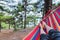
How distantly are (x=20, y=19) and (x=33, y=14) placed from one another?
485 millimetres

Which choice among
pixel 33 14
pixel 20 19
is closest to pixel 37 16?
pixel 33 14

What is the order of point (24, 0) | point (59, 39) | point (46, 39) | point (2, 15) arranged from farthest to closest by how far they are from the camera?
1. point (2, 15)
2. point (24, 0)
3. point (46, 39)
4. point (59, 39)

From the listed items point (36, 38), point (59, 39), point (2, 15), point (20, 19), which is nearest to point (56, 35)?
point (59, 39)

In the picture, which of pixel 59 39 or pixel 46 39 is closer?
pixel 59 39

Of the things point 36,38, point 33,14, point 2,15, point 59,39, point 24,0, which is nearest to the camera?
point 59,39

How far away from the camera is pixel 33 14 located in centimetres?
678

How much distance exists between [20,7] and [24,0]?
0.69 metres

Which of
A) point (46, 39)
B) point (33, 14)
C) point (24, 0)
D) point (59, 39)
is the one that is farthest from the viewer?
point (33, 14)

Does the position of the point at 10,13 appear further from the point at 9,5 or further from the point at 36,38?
the point at 36,38

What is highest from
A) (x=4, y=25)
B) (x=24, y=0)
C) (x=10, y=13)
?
(x=24, y=0)

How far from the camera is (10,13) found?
6.75 metres

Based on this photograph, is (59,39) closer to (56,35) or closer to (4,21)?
(56,35)

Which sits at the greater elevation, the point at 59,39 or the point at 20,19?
the point at 59,39

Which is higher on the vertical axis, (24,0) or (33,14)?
(24,0)
